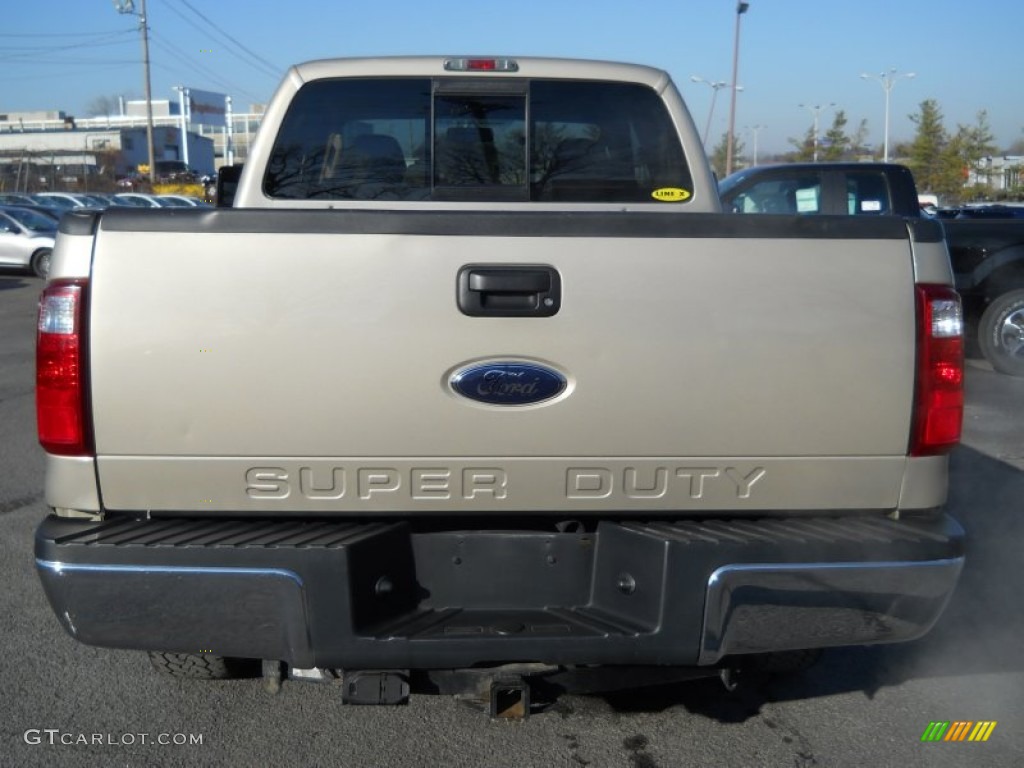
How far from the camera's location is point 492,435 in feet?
9.42

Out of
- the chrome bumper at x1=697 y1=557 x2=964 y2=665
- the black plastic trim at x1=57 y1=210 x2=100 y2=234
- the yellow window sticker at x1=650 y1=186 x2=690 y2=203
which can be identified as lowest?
the chrome bumper at x1=697 y1=557 x2=964 y2=665

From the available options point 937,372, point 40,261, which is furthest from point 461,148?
point 40,261

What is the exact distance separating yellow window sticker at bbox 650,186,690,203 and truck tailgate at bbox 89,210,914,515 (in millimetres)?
1450

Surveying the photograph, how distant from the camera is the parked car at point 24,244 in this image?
24672mm

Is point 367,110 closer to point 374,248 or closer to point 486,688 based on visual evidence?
point 374,248

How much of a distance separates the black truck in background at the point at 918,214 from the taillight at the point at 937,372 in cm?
754

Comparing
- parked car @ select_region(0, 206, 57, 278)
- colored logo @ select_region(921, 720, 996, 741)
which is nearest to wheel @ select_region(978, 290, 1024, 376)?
colored logo @ select_region(921, 720, 996, 741)

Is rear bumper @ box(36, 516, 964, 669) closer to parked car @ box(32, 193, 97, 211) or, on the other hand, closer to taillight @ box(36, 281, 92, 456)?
taillight @ box(36, 281, 92, 456)

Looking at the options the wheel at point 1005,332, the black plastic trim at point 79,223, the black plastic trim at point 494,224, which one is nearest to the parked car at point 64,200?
the wheel at point 1005,332

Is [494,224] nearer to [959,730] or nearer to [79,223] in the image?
[79,223]

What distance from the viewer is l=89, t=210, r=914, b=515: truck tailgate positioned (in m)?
2.80

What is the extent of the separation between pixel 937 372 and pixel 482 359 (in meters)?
1.23

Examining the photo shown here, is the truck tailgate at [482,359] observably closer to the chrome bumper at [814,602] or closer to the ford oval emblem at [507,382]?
the ford oval emblem at [507,382]

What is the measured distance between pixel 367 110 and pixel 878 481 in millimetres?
2505
